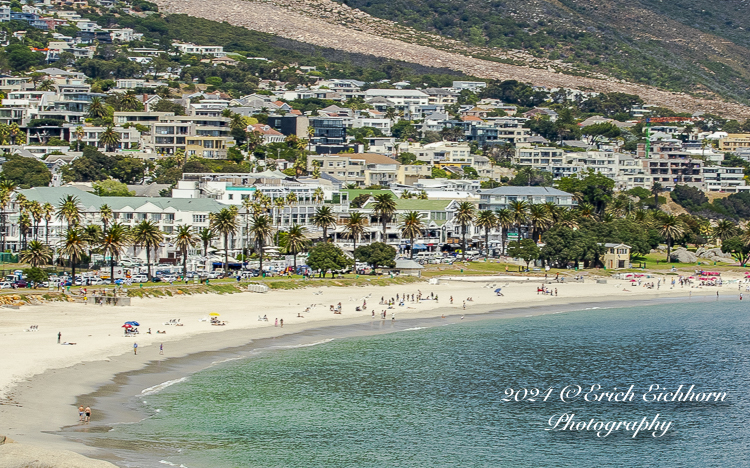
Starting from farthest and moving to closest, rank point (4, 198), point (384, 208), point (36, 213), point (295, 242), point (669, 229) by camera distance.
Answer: point (669, 229), point (384, 208), point (4, 198), point (295, 242), point (36, 213)

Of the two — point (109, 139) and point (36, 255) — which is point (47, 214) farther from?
point (109, 139)

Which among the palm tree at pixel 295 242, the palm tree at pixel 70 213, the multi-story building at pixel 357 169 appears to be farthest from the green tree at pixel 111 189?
the palm tree at pixel 295 242

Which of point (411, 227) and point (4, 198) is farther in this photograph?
point (411, 227)

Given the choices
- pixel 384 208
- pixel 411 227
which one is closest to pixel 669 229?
pixel 411 227

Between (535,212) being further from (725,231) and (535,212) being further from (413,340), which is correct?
(413,340)

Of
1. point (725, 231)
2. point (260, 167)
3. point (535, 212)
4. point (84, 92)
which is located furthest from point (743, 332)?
point (84, 92)

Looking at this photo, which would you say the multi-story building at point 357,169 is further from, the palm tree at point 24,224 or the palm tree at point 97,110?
the palm tree at point 24,224
